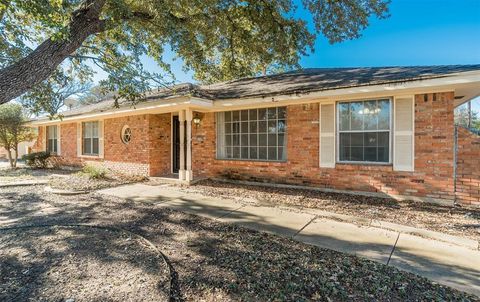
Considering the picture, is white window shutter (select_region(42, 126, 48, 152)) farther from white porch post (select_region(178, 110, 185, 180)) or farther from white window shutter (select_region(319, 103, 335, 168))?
white window shutter (select_region(319, 103, 335, 168))

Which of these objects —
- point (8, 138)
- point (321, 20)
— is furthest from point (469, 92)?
point (8, 138)

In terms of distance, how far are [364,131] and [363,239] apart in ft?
11.7

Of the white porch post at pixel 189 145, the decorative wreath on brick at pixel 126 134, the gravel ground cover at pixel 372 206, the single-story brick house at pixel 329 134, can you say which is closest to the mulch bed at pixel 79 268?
the gravel ground cover at pixel 372 206

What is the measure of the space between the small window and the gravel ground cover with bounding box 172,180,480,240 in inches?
453

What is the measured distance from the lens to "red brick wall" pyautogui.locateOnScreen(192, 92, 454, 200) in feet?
18.7

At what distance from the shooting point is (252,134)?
8312 mm

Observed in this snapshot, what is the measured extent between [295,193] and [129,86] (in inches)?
205

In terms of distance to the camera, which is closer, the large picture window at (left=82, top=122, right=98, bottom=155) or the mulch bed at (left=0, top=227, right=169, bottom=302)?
the mulch bed at (left=0, top=227, right=169, bottom=302)

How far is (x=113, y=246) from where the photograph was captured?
3.62 m

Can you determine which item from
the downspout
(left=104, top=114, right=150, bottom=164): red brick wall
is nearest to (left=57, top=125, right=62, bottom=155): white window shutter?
(left=104, top=114, right=150, bottom=164): red brick wall

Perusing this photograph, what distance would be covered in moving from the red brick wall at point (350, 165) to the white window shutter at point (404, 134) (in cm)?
10

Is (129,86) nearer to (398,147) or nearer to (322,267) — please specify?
(322,267)

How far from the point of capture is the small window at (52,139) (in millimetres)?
14711

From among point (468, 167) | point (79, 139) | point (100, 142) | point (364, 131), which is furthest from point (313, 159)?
point (79, 139)
